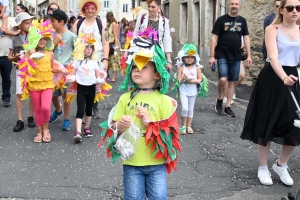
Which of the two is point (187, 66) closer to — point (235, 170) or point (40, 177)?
point (235, 170)

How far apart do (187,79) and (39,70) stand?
2.10m

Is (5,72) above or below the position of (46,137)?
above

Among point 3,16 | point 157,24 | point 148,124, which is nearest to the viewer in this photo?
point 148,124

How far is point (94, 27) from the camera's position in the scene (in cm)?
738

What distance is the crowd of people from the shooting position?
3.64 m

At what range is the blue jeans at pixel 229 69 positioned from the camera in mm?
8859

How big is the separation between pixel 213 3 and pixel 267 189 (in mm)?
12533

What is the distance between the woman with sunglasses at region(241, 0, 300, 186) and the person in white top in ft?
7.01

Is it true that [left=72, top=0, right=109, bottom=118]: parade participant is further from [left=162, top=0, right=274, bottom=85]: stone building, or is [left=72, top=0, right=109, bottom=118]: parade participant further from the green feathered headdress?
[left=162, top=0, right=274, bottom=85]: stone building

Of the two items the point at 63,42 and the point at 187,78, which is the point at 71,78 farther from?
the point at 187,78

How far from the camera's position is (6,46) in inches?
353

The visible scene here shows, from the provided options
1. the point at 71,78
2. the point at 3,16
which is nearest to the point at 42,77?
the point at 71,78

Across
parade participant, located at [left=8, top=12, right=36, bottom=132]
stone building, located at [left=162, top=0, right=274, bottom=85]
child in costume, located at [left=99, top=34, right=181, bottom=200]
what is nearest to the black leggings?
parade participant, located at [left=8, top=12, right=36, bottom=132]

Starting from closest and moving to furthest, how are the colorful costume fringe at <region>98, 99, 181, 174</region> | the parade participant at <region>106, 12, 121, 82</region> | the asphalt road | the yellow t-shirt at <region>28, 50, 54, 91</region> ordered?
1. the colorful costume fringe at <region>98, 99, 181, 174</region>
2. the asphalt road
3. the yellow t-shirt at <region>28, 50, 54, 91</region>
4. the parade participant at <region>106, 12, 121, 82</region>
